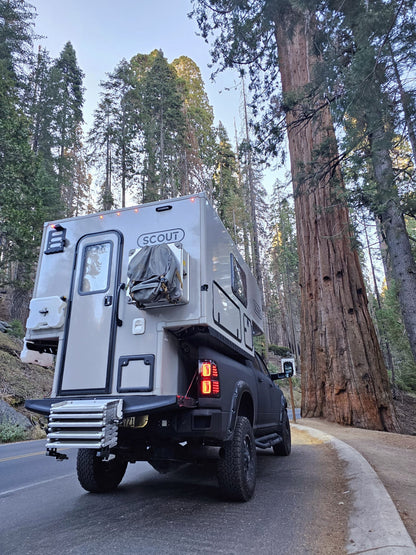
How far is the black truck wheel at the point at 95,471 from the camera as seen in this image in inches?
183

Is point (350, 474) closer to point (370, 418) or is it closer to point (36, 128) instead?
point (370, 418)

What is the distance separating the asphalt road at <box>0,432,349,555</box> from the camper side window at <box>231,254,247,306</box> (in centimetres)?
261

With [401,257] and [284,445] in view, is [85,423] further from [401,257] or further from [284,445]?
[401,257]

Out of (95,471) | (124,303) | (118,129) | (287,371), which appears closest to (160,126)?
(118,129)

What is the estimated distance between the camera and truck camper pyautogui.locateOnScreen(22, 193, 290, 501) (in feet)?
12.8

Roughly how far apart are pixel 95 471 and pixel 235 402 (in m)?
1.96

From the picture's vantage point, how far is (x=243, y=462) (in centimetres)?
423

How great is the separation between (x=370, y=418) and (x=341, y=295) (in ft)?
11.7

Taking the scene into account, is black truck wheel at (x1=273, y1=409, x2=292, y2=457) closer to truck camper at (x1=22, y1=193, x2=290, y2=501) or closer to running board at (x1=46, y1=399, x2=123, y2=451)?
truck camper at (x1=22, y1=193, x2=290, y2=501)

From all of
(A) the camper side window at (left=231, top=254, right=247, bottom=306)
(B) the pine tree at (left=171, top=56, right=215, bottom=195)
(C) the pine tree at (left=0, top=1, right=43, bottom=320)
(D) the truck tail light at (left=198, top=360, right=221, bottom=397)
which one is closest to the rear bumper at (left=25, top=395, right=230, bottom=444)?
(D) the truck tail light at (left=198, top=360, right=221, bottom=397)

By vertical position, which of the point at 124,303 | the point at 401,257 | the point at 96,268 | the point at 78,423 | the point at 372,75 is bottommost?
the point at 78,423

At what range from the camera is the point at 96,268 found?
466cm

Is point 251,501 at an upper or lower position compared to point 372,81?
lower

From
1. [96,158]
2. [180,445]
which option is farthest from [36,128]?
[180,445]
